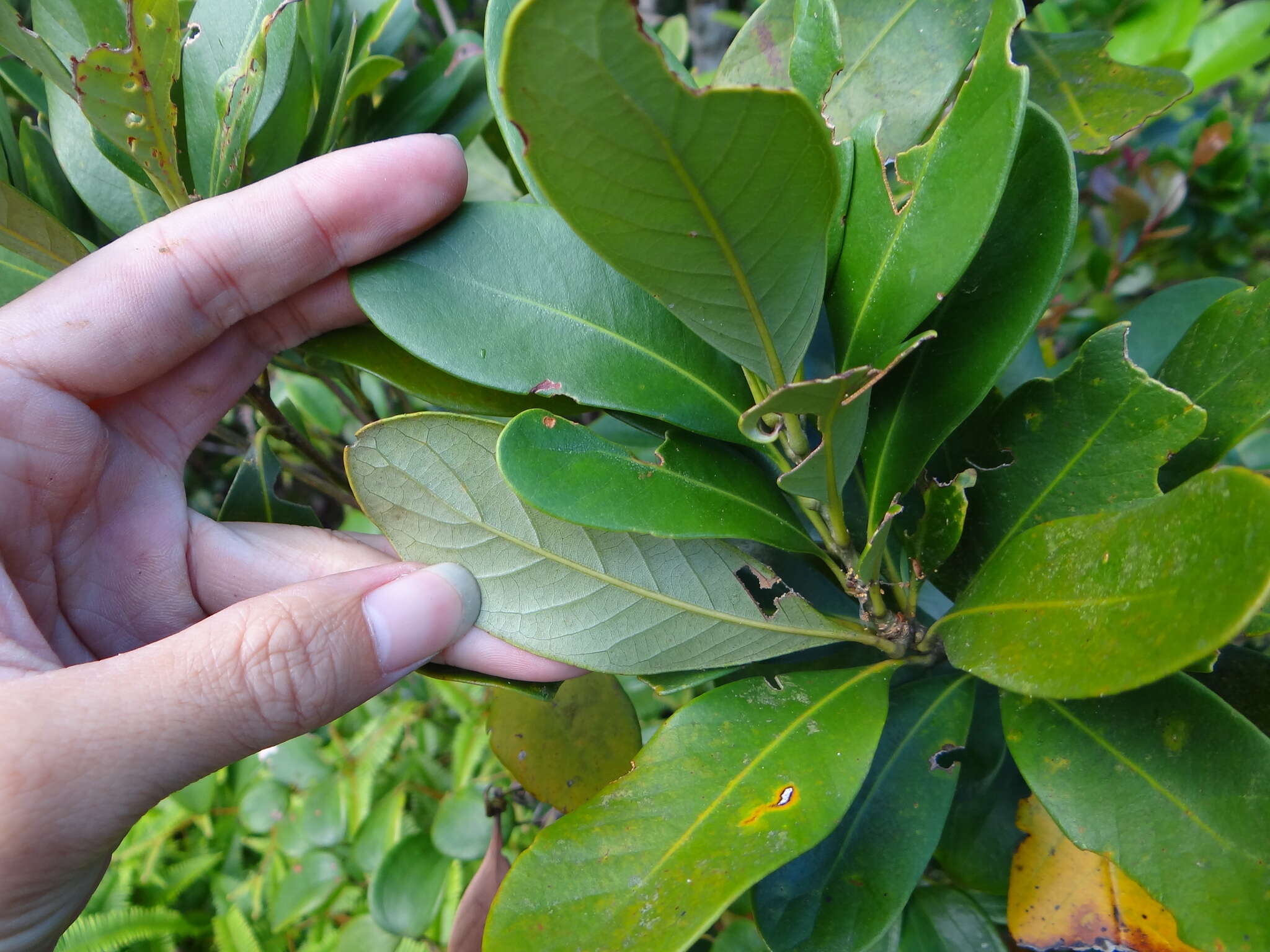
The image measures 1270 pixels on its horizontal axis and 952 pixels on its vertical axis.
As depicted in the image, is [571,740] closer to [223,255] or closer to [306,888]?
[223,255]

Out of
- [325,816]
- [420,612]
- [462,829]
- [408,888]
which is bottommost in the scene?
[325,816]

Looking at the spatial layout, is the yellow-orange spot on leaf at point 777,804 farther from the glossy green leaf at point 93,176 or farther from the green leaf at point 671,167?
the glossy green leaf at point 93,176

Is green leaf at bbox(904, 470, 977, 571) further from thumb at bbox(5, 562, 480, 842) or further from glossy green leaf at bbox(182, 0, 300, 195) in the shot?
glossy green leaf at bbox(182, 0, 300, 195)

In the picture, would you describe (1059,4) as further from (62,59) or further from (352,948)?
(352,948)

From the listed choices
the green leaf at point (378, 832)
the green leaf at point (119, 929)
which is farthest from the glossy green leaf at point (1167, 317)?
the green leaf at point (119, 929)

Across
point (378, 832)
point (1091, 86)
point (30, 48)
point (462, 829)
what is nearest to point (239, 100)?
point (30, 48)

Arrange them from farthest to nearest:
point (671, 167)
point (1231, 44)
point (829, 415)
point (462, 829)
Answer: point (1231, 44) < point (462, 829) < point (829, 415) < point (671, 167)
